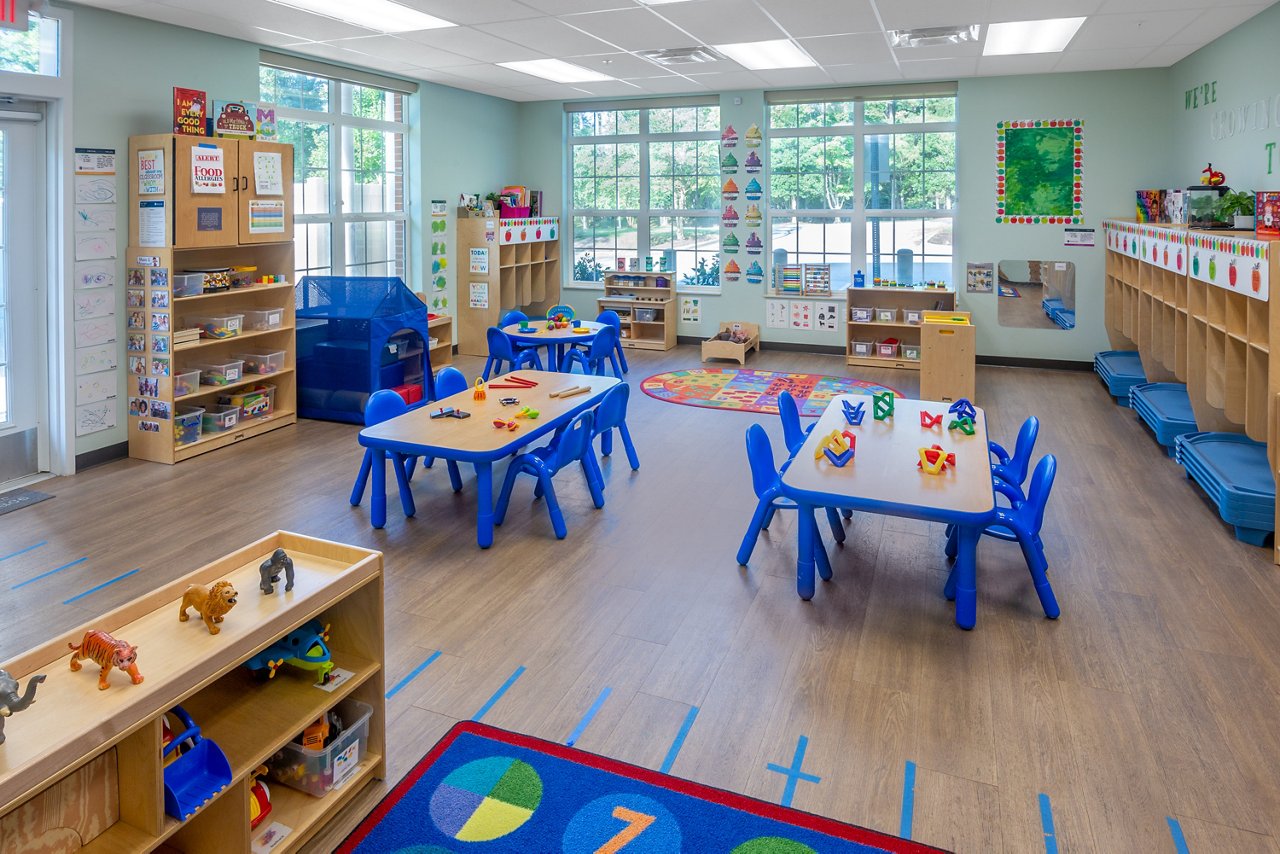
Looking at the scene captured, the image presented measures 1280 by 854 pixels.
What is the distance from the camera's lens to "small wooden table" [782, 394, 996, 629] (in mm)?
3479

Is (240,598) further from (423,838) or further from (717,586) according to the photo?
(717,586)

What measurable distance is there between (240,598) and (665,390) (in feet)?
20.2

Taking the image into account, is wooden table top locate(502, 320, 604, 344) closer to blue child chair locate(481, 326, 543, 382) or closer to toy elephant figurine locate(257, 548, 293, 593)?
blue child chair locate(481, 326, 543, 382)

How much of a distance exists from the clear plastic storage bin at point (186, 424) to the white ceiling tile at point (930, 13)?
5376 millimetres

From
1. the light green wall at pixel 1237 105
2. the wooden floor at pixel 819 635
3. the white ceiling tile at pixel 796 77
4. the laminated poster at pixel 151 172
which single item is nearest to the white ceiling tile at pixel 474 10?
the laminated poster at pixel 151 172

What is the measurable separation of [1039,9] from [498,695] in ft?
18.8

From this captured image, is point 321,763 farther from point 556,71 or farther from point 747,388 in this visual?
point 556,71

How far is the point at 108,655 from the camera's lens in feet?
6.03

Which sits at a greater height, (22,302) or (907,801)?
(22,302)

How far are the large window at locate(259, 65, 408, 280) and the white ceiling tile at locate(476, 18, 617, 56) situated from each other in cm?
209

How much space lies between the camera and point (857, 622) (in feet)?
12.1

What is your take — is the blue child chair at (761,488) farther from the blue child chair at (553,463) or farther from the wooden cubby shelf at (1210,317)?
the wooden cubby shelf at (1210,317)

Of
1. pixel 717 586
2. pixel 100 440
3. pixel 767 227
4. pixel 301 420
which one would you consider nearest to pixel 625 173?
pixel 767 227

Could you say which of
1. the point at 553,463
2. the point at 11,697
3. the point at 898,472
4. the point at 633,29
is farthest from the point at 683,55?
the point at 11,697
